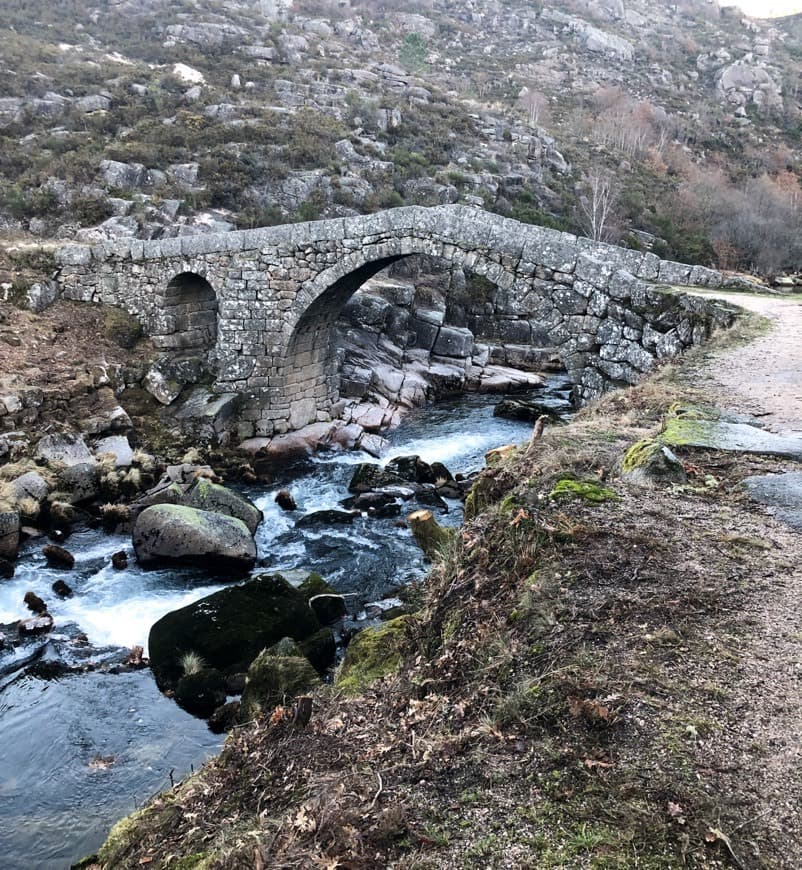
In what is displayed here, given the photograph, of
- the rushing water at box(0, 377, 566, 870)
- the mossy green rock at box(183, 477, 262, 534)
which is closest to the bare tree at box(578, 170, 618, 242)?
the rushing water at box(0, 377, 566, 870)

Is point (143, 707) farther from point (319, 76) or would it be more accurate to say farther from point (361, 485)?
point (319, 76)

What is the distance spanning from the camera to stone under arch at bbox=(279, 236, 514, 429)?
35.1 feet

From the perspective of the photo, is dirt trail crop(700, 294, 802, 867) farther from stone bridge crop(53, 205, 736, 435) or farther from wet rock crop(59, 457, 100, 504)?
wet rock crop(59, 457, 100, 504)

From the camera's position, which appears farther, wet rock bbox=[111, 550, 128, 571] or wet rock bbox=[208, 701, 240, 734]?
wet rock bbox=[111, 550, 128, 571]

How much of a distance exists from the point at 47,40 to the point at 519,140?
22.8m

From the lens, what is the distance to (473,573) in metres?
3.45

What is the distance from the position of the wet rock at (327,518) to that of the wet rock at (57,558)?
3.04 m

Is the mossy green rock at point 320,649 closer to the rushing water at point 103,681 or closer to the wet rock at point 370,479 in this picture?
the rushing water at point 103,681

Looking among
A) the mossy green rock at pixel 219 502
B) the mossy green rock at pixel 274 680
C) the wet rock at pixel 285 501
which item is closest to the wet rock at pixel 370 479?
the wet rock at pixel 285 501

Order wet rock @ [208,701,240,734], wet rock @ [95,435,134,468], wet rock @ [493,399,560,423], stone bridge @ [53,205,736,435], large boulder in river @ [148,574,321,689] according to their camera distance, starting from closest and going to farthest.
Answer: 1. wet rock @ [208,701,240,734]
2. large boulder in river @ [148,574,321,689]
3. stone bridge @ [53,205,736,435]
4. wet rock @ [95,435,134,468]
5. wet rock @ [493,399,560,423]

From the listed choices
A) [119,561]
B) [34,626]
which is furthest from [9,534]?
[34,626]

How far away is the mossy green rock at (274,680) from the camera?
473 cm

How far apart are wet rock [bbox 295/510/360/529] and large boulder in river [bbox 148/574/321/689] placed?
3268mm

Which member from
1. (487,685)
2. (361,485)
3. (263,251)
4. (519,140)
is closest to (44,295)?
(263,251)
